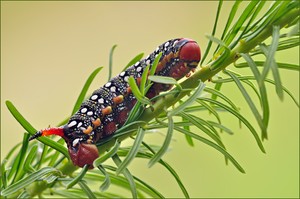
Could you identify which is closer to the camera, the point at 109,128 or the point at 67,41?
the point at 109,128

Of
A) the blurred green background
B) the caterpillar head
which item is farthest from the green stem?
the blurred green background

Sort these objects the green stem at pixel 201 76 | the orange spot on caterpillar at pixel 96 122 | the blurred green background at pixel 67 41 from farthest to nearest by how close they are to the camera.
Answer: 1. the blurred green background at pixel 67 41
2. the orange spot on caterpillar at pixel 96 122
3. the green stem at pixel 201 76

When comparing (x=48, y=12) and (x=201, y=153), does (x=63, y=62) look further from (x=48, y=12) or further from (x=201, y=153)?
(x=201, y=153)

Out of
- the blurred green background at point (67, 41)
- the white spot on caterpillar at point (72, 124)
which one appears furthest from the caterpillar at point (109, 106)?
the blurred green background at point (67, 41)

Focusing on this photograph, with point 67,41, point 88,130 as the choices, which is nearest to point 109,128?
point 88,130

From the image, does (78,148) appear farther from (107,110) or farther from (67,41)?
(67,41)

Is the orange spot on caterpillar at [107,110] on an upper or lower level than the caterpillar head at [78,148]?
upper

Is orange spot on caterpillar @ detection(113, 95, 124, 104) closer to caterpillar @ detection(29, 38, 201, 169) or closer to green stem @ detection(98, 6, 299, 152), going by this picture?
caterpillar @ detection(29, 38, 201, 169)

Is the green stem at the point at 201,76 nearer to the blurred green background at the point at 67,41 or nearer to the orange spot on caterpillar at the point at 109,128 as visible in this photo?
the orange spot on caterpillar at the point at 109,128
